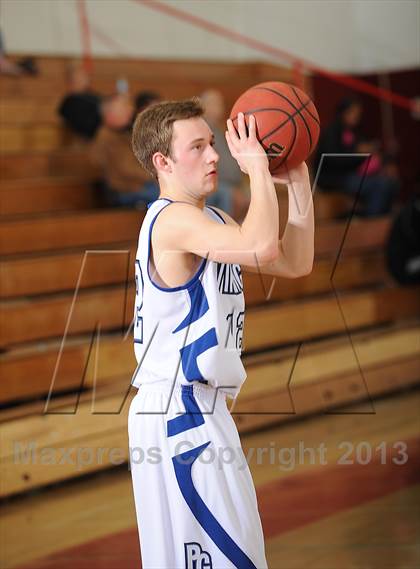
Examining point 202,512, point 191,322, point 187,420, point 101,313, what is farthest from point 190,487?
point 101,313

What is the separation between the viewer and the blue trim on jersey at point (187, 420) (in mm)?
2248

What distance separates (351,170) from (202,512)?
5.03 metres

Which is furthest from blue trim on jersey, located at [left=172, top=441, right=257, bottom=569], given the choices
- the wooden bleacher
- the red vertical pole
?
the red vertical pole

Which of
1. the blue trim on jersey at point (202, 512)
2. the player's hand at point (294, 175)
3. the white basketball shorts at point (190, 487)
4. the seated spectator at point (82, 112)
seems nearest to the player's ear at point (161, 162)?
the player's hand at point (294, 175)

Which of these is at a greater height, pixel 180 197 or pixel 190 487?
pixel 180 197

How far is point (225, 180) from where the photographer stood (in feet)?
19.4

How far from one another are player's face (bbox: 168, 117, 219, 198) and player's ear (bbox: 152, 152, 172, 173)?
0.02 m

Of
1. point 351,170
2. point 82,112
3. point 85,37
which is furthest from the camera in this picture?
point 85,37

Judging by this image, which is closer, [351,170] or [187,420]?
[187,420]

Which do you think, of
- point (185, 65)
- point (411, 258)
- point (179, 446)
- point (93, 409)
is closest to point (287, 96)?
point (179, 446)

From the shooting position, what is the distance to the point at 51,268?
4973 mm

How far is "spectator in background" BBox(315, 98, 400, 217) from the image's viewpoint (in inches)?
262

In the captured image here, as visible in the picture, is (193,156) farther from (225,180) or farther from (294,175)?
(225,180)

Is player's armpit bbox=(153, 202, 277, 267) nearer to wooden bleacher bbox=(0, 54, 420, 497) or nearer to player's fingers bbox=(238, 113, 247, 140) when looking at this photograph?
player's fingers bbox=(238, 113, 247, 140)
